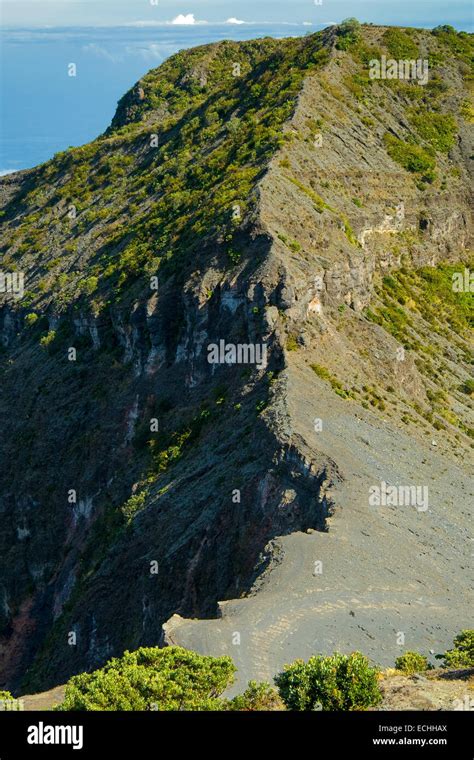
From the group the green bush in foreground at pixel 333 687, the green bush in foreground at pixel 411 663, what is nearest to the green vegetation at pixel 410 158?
the green bush in foreground at pixel 411 663

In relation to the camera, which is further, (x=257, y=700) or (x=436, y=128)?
(x=436, y=128)

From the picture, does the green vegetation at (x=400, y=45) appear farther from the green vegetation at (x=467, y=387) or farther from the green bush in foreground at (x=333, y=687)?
the green bush in foreground at (x=333, y=687)

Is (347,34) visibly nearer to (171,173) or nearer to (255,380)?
(171,173)

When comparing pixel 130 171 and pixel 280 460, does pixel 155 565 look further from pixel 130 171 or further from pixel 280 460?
pixel 130 171

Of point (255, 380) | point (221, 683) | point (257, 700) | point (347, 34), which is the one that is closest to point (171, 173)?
point (347, 34)

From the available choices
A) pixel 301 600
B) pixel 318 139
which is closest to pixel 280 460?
pixel 301 600
